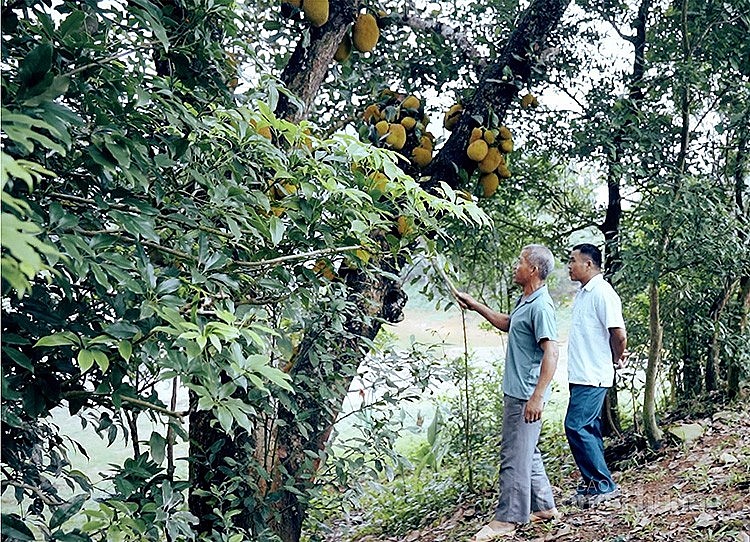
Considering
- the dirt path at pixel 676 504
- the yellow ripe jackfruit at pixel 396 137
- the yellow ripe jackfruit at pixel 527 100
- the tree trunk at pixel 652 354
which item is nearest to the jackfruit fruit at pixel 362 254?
the yellow ripe jackfruit at pixel 396 137

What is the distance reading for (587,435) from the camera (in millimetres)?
3150

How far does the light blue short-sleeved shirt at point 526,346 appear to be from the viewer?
287 cm

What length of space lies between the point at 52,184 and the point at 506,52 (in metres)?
2.24

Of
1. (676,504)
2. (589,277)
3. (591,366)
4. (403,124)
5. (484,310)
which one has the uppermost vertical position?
(403,124)

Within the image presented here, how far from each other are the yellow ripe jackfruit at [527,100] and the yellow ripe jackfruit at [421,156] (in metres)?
0.51

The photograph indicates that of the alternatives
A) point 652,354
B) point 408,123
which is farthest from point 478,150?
point 652,354

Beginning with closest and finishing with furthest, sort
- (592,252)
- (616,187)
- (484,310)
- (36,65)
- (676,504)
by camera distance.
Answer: (36,65) → (676,504) → (484,310) → (592,252) → (616,187)

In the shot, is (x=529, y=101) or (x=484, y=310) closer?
(x=484, y=310)

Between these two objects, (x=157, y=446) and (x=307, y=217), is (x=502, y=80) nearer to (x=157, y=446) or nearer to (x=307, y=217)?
(x=307, y=217)

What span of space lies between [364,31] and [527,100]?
0.88 meters

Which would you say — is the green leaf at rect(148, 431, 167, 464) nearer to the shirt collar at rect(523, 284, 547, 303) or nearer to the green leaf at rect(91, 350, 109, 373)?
the green leaf at rect(91, 350, 109, 373)

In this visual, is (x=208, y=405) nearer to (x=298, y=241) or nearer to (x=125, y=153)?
(x=125, y=153)

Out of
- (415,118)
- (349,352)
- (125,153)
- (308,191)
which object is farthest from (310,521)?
(125,153)

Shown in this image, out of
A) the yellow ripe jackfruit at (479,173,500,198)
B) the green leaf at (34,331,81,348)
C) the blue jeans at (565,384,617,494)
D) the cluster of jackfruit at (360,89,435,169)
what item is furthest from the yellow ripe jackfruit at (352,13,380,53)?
the green leaf at (34,331,81,348)
